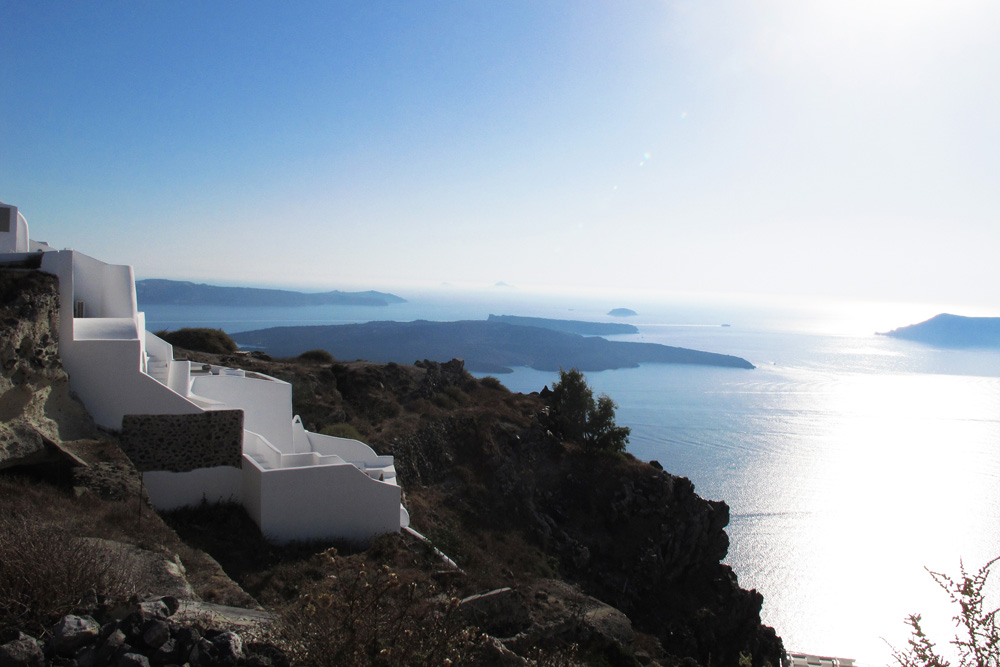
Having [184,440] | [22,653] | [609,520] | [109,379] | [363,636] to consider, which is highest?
[109,379]

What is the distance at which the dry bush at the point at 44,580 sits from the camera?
11.7 ft

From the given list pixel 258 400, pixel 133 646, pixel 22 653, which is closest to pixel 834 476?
pixel 258 400

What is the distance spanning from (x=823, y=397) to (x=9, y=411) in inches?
3190

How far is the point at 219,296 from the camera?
360 ft

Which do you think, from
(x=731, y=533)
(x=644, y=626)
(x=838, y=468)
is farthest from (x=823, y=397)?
(x=644, y=626)

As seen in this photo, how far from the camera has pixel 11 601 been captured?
11.4 ft

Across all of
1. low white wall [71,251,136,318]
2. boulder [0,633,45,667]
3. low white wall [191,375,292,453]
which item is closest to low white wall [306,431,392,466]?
low white wall [191,375,292,453]

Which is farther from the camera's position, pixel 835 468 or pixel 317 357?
pixel 835 468

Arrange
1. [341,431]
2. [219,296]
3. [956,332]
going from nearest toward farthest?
[341,431], [219,296], [956,332]

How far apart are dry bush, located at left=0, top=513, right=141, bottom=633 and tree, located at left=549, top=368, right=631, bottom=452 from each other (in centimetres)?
1742

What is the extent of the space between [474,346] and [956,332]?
125181 millimetres

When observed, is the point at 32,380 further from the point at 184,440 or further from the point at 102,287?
the point at 102,287

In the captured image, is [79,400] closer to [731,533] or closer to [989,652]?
[989,652]

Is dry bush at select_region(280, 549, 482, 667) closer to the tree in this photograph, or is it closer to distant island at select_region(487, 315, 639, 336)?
the tree
